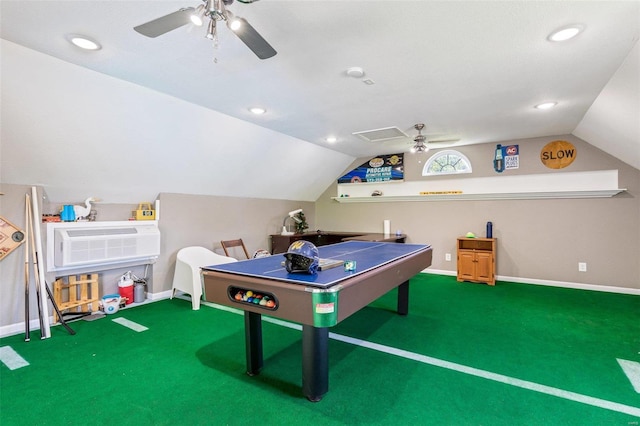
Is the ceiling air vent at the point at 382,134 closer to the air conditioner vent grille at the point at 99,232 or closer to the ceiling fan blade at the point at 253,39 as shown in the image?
the ceiling fan blade at the point at 253,39

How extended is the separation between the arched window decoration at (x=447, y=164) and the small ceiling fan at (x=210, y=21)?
525 centimetres

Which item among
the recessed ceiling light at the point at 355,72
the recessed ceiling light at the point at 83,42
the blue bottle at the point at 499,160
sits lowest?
the blue bottle at the point at 499,160

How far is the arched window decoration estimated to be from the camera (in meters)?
6.00

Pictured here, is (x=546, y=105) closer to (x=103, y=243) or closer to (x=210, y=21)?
(x=210, y=21)

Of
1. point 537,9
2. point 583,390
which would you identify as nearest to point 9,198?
point 537,9

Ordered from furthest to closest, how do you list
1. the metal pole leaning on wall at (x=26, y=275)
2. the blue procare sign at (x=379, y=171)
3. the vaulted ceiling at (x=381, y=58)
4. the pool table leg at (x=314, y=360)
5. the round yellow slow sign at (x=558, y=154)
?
1. the blue procare sign at (x=379, y=171)
2. the round yellow slow sign at (x=558, y=154)
3. the metal pole leaning on wall at (x=26, y=275)
4. the pool table leg at (x=314, y=360)
5. the vaulted ceiling at (x=381, y=58)

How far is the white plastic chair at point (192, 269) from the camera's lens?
4.10 m

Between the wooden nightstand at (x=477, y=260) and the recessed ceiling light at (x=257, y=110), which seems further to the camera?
the wooden nightstand at (x=477, y=260)

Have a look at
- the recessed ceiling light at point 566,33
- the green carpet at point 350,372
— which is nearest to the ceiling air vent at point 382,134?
the recessed ceiling light at point 566,33

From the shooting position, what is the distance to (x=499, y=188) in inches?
221

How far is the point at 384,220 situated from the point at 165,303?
453cm

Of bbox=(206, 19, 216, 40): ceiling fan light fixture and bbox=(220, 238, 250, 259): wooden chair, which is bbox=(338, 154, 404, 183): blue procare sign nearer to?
bbox=(220, 238, 250, 259): wooden chair

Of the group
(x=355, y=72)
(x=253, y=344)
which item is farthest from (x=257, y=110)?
(x=253, y=344)

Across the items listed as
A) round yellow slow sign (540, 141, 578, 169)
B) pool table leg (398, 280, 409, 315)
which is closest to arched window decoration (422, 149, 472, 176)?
round yellow slow sign (540, 141, 578, 169)
